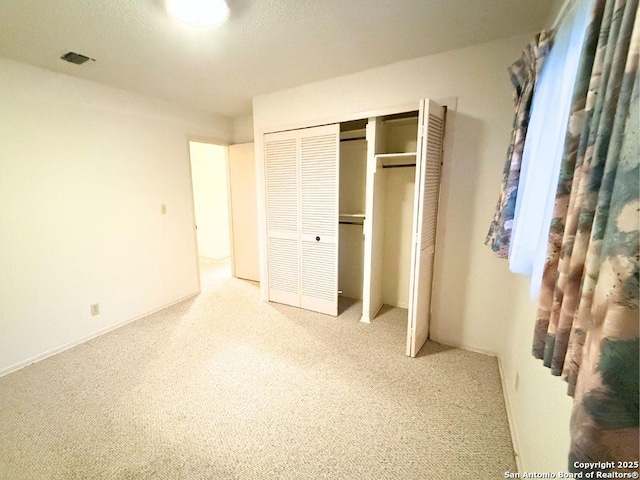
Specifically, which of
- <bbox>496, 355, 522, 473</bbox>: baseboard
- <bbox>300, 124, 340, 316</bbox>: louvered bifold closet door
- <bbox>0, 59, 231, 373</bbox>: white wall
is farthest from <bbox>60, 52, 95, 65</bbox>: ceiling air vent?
<bbox>496, 355, 522, 473</bbox>: baseboard

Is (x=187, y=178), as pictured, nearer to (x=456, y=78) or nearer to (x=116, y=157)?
(x=116, y=157)

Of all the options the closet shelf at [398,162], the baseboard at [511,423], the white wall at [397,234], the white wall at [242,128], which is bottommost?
the baseboard at [511,423]

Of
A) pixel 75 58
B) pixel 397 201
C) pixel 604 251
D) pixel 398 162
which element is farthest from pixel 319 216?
pixel 604 251

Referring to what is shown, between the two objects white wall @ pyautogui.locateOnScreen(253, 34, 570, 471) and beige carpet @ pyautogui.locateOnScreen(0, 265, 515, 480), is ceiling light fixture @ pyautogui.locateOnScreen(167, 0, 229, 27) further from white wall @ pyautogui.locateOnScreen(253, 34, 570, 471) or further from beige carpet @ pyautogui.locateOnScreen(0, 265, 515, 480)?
beige carpet @ pyautogui.locateOnScreen(0, 265, 515, 480)

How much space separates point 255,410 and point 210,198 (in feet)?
14.1

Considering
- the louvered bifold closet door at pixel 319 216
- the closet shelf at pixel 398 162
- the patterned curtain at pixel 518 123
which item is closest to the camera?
the patterned curtain at pixel 518 123

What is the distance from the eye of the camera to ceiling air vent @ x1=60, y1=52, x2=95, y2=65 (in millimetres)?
2025

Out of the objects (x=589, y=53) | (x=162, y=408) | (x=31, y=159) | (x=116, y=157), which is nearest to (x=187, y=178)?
(x=116, y=157)

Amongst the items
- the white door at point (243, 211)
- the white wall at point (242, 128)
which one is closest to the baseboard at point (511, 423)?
the white door at point (243, 211)

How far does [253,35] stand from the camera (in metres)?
1.82

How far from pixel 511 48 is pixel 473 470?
8.75 ft

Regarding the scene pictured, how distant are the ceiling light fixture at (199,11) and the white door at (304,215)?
1.29 m

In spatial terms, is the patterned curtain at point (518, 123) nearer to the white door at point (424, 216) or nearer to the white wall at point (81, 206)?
the white door at point (424, 216)

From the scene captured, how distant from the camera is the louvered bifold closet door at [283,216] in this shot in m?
2.94
